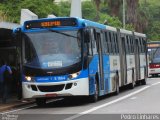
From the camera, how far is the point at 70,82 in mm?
21766

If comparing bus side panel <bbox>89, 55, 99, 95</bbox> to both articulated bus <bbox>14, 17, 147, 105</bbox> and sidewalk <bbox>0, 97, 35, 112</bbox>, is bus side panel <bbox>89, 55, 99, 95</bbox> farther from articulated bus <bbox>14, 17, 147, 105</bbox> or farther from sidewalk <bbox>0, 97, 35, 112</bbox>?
sidewalk <bbox>0, 97, 35, 112</bbox>

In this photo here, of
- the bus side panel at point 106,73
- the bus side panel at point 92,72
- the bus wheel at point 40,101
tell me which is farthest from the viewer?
the bus side panel at point 106,73

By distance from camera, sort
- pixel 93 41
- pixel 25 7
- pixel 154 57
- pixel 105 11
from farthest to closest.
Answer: pixel 105 11 < pixel 154 57 < pixel 25 7 < pixel 93 41

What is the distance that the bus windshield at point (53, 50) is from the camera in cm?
2194

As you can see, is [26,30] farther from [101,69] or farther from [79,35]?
[101,69]

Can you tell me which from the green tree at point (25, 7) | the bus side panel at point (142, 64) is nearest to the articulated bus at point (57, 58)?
the bus side panel at point (142, 64)

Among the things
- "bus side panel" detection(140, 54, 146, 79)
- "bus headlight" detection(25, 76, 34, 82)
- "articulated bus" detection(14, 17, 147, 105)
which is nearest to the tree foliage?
"bus side panel" detection(140, 54, 146, 79)

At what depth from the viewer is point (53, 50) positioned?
2202 centimetres

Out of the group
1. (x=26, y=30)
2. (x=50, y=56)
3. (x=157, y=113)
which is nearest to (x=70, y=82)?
(x=50, y=56)

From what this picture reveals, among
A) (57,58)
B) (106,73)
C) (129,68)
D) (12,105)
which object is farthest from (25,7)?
(57,58)

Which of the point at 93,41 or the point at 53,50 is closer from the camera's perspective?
the point at 53,50

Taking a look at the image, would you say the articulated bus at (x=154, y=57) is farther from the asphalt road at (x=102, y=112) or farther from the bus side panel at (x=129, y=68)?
the asphalt road at (x=102, y=112)

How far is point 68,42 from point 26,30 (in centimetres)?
165

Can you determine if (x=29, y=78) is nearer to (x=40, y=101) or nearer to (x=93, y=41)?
(x=40, y=101)
